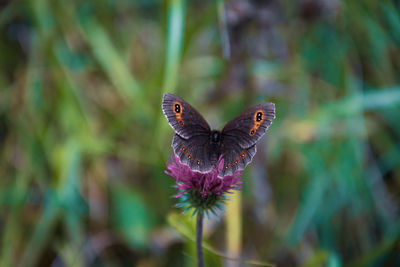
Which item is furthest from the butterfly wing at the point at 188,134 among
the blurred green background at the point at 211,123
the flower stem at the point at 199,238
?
the blurred green background at the point at 211,123

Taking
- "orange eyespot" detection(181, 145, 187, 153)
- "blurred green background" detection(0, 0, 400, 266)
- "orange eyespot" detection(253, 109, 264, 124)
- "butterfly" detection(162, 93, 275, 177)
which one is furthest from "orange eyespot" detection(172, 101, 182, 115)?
"blurred green background" detection(0, 0, 400, 266)

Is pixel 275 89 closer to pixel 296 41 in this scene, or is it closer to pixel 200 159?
pixel 296 41

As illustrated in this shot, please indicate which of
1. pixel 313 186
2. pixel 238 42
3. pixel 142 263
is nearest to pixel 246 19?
pixel 238 42

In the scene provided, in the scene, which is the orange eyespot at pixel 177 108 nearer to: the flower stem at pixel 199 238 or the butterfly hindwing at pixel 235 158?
the butterfly hindwing at pixel 235 158

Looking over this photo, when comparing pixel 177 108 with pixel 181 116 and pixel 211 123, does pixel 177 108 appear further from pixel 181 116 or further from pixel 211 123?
pixel 211 123

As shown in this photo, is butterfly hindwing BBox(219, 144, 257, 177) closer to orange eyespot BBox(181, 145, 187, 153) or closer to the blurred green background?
orange eyespot BBox(181, 145, 187, 153)

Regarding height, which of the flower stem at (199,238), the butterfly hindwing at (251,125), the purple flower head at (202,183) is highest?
the butterfly hindwing at (251,125)
